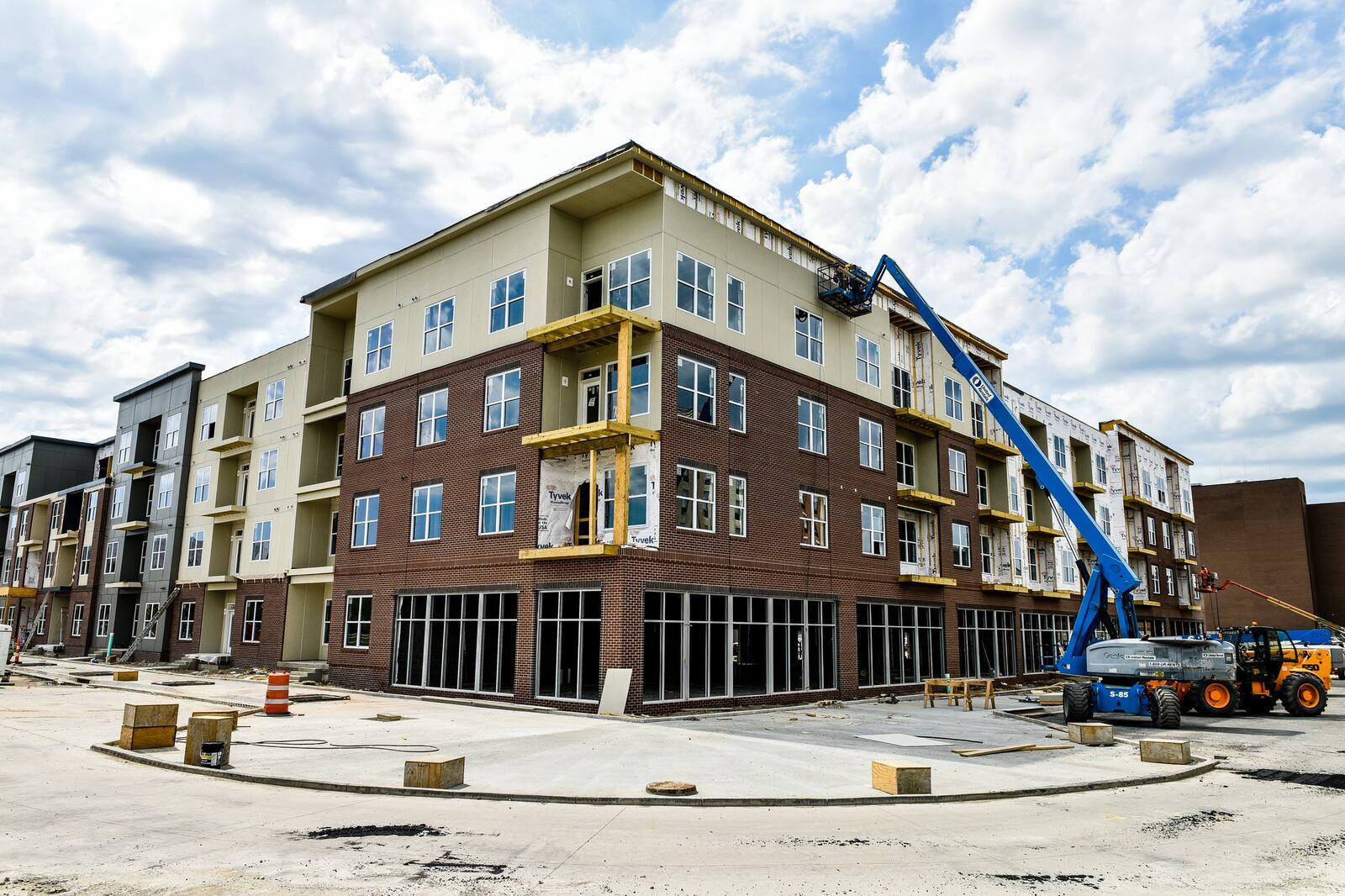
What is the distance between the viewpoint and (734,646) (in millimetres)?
27969

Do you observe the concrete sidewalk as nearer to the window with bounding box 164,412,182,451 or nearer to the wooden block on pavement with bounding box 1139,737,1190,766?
the wooden block on pavement with bounding box 1139,737,1190,766

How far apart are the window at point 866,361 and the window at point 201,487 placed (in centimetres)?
3521

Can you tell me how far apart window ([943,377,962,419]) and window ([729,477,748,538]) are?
54.3 ft

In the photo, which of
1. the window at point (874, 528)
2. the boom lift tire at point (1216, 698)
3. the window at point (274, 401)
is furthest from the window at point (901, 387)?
the window at point (274, 401)

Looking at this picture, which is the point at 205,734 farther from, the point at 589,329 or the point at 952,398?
the point at 952,398

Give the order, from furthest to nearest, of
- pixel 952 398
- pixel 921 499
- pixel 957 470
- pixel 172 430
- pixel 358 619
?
pixel 172 430 → pixel 952 398 → pixel 957 470 → pixel 921 499 → pixel 358 619

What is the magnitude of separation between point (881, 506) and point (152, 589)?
135 feet

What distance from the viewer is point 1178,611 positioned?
216ft

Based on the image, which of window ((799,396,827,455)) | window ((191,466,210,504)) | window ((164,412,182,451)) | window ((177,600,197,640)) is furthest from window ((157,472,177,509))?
window ((799,396,827,455))

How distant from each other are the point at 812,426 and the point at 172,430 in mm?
39586

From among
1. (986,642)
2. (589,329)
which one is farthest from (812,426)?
(986,642)

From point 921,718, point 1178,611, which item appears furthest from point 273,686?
point 1178,611

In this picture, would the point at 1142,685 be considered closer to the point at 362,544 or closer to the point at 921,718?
the point at 921,718

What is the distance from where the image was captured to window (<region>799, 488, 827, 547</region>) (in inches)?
1253
